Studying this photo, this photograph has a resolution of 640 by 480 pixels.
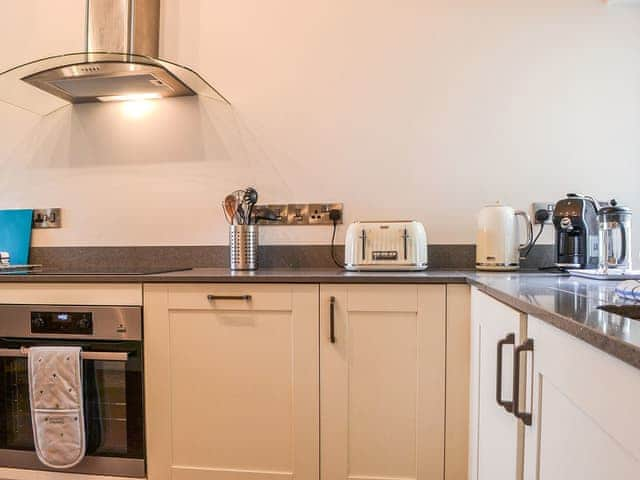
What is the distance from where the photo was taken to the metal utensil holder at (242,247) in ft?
5.93

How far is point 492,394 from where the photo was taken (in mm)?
1131

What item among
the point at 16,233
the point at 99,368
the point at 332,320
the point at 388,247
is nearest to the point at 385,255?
the point at 388,247

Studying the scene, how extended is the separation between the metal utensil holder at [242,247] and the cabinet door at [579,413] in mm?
1233

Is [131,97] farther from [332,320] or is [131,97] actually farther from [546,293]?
[546,293]

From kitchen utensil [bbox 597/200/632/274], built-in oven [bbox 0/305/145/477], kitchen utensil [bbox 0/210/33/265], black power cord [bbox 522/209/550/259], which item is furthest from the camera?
kitchen utensil [bbox 0/210/33/265]

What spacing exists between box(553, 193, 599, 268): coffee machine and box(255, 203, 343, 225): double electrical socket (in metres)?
0.93

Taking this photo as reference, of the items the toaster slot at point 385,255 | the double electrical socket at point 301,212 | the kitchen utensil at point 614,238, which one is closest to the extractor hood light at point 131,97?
the double electrical socket at point 301,212

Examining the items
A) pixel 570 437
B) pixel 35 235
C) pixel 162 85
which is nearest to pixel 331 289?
pixel 570 437

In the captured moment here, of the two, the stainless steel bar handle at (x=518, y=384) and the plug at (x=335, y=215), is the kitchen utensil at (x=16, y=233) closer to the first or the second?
the plug at (x=335, y=215)

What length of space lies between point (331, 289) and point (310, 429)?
1.67ft

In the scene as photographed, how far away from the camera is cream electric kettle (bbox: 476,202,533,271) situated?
5.48ft

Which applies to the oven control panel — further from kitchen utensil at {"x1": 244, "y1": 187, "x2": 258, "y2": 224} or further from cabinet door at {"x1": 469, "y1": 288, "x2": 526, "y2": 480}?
cabinet door at {"x1": 469, "y1": 288, "x2": 526, "y2": 480}

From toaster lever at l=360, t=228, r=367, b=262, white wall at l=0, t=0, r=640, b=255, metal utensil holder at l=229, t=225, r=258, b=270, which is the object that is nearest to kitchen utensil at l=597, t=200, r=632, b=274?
white wall at l=0, t=0, r=640, b=255

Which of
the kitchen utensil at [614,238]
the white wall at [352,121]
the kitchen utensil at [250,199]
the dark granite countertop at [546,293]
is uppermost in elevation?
the white wall at [352,121]
